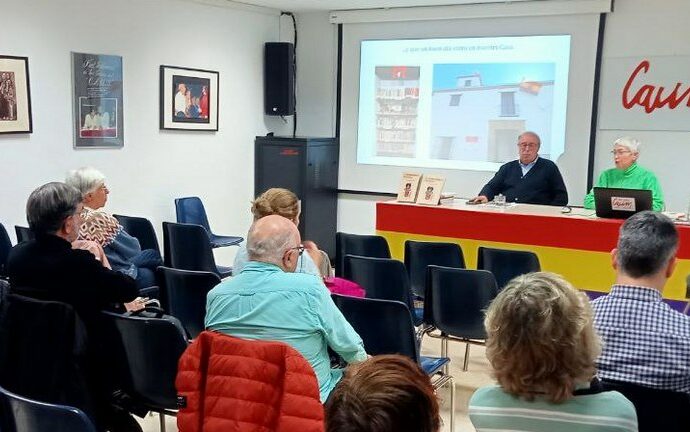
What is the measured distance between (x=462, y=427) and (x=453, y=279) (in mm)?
760

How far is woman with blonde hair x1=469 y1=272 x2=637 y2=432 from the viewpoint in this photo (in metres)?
1.59

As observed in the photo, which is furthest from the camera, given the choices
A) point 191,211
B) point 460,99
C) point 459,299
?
point 460,99

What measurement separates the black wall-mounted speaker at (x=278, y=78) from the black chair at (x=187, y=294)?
4490 millimetres

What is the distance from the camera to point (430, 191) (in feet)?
18.3

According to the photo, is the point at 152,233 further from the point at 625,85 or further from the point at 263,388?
the point at 625,85

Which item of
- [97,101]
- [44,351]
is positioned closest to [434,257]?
[44,351]

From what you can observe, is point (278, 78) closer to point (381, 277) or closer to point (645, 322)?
point (381, 277)

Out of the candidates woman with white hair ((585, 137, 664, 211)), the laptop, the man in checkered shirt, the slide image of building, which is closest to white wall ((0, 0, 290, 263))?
the slide image of building

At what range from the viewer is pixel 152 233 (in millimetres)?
5191

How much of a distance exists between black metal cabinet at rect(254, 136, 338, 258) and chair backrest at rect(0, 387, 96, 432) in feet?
18.6

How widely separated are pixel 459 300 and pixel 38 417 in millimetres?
2395

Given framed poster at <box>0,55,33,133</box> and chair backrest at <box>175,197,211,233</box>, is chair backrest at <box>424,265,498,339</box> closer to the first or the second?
chair backrest at <box>175,197,211,233</box>

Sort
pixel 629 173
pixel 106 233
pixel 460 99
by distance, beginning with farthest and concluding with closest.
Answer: pixel 460 99, pixel 629 173, pixel 106 233

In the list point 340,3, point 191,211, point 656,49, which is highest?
point 340,3
